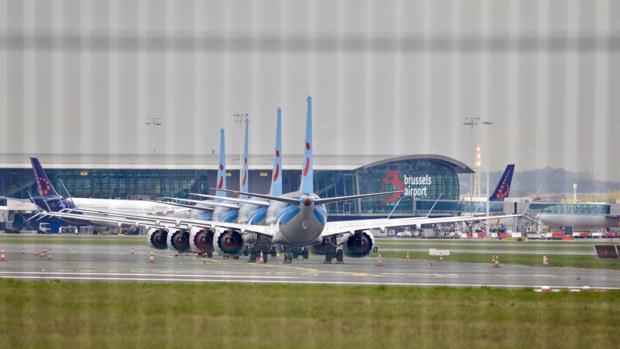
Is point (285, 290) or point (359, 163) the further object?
point (359, 163)

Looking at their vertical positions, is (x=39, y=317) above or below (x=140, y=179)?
below

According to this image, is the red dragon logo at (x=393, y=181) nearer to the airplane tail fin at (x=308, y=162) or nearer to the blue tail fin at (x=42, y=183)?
the blue tail fin at (x=42, y=183)

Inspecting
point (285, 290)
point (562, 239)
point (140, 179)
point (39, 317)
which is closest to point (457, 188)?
point (562, 239)

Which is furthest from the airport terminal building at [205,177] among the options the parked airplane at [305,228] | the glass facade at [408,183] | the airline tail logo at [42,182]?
the parked airplane at [305,228]

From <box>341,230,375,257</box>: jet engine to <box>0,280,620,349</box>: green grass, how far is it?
2550 centimetres

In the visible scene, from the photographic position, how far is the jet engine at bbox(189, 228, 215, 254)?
60.0 m

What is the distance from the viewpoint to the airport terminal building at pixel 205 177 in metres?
120

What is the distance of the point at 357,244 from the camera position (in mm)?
57812

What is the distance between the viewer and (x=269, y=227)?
191ft

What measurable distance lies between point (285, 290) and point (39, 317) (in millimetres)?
10628

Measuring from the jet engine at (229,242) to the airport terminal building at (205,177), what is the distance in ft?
179

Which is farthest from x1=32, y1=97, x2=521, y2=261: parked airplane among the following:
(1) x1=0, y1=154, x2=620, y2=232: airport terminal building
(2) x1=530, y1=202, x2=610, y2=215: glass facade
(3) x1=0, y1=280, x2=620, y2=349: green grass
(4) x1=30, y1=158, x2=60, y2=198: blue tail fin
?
(2) x1=530, y1=202, x2=610, y2=215: glass facade

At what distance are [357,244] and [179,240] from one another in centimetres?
1290

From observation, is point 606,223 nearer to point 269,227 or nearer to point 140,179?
point 140,179
